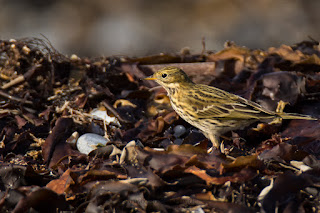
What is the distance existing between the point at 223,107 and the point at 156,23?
506cm

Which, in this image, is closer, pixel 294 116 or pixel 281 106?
pixel 294 116

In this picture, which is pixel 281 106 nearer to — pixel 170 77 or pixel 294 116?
pixel 294 116

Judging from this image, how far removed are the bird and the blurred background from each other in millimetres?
3846

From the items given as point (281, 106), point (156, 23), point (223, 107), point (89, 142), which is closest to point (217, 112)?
point (223, 107)

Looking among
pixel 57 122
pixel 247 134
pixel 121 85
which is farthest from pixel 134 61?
pixel 247 134

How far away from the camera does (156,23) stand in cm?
850

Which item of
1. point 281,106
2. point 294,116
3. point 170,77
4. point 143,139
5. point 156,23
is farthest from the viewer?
point 156,23

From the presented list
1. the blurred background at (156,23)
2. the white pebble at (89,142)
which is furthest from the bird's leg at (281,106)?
the blurred background at (156,23)

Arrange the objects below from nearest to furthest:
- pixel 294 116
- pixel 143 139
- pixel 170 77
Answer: pixel 294 116
pixel 143 139
pixel 170 77

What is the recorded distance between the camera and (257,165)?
8.91 ft

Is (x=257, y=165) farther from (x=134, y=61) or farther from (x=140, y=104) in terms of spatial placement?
(x=134, y=61)

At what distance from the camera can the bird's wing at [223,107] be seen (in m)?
3.53

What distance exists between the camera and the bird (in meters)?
3.54

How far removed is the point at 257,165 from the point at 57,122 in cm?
166
